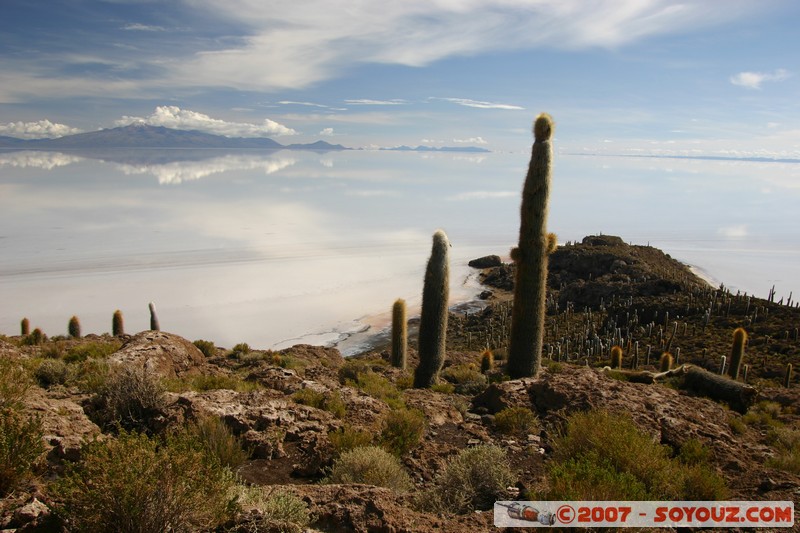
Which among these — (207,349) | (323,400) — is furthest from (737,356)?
(207,349)

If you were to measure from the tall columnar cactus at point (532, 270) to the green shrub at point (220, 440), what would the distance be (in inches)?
329

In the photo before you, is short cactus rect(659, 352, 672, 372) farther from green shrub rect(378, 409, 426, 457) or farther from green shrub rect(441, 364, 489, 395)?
green shrub rect(378, 409, 426, 457)

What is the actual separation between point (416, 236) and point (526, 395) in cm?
4209

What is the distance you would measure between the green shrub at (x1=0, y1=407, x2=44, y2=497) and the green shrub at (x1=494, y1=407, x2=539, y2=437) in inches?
229

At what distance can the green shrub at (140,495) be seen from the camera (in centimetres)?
334

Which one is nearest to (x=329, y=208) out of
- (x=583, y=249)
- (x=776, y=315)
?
(x=583, y=249)

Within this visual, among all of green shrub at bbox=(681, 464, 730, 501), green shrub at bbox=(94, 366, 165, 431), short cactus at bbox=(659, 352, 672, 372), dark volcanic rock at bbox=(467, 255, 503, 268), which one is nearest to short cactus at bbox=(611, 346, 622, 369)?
short cactus at bbox=(659, 352, 672, 372)

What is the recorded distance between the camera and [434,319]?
1388 cm

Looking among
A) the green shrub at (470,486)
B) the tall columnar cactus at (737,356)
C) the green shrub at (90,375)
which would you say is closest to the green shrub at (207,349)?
the green shrub at (90,375)

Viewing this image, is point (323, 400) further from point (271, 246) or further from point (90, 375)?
point (271, 246)

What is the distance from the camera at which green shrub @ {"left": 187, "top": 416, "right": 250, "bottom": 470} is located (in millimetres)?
5490

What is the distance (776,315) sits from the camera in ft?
77.1

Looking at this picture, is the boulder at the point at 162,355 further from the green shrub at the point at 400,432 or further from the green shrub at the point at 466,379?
the green shrub at the point at 466,379

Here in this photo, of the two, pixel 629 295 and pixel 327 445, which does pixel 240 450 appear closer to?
pixel 327 445
